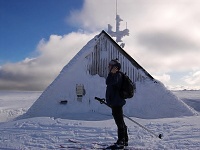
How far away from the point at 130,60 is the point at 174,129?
631 cm

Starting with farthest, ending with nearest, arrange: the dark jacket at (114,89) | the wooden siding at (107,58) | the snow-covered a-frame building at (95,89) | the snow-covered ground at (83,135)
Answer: the wooden siding at (107,58), the snow-covered a-frame building at (95,89), the snow-covered ground at (83,135), the dark jacket at (114,89)

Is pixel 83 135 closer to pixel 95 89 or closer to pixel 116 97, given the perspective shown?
pixel 116 97

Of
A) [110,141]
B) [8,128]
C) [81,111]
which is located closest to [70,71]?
[81,111]

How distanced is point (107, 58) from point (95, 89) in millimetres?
1717

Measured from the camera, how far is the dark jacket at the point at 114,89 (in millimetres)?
6430

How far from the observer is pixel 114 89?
6.57 metres

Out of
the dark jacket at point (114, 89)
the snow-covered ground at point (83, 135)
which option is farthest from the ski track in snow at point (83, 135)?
the dark jacket at point (114, 89)

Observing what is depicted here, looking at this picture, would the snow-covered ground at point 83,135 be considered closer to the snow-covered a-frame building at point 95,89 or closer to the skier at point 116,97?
the skier at point 116,97

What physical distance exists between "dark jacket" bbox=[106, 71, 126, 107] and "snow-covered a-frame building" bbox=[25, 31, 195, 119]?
748 centimetres

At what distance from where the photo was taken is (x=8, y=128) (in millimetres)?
9188

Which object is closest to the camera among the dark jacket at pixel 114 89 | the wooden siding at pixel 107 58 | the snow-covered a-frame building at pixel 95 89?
the dark jacket at pixel 114 89

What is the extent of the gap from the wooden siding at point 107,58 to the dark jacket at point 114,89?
815 cm

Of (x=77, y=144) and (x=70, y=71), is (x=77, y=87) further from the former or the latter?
(x=77, y=144)

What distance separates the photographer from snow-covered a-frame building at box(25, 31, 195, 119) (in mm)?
14032
